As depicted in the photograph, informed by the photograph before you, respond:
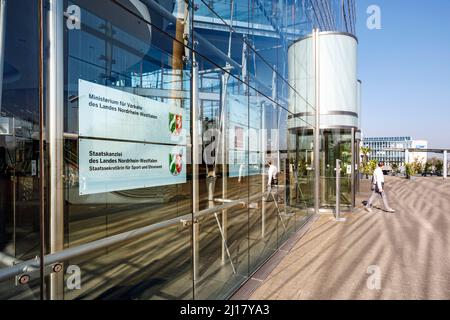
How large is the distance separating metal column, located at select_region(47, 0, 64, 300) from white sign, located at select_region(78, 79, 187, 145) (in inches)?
8.4

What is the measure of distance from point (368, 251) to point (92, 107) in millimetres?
5497

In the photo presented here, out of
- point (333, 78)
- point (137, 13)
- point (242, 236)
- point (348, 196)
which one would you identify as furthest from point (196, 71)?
point (348, 196)

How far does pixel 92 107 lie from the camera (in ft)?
6.98

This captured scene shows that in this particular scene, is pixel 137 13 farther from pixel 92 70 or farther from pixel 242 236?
pixel 242 236

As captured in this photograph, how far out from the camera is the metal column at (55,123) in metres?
A: 1.82

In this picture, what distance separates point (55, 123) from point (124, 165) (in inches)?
26.0

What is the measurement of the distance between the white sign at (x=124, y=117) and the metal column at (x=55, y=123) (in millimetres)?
213

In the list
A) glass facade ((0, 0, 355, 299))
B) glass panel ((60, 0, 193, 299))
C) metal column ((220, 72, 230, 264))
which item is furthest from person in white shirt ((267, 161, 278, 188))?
glass panel ((60, 0, 193, 299))

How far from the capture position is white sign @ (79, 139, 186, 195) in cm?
213

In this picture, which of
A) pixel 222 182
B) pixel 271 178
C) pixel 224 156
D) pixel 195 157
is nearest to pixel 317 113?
pixel 271 178

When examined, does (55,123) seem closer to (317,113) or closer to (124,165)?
(124,165)

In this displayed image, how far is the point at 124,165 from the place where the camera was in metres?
2.41

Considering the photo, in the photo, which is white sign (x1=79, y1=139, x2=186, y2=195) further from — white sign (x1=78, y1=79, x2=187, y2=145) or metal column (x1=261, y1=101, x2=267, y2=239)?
metal column (x1=261, y1=101, x2=267, y2=239)

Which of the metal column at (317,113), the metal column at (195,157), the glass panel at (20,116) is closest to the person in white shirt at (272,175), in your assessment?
the metal column at (195,157)
